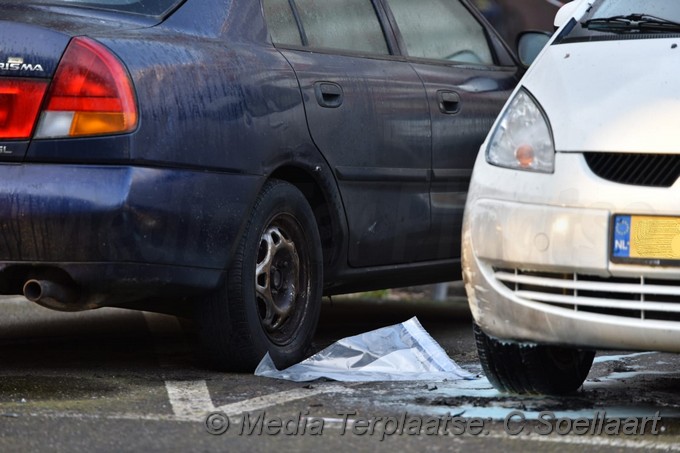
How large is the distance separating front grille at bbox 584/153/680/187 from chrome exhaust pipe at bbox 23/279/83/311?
5.60ft

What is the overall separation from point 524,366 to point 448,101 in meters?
1.80

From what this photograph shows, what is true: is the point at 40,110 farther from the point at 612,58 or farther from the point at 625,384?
the point at 625,384

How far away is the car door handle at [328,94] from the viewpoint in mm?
5559

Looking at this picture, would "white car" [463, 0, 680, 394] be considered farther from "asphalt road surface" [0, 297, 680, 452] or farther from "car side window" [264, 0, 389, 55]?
"car side window" [264, 0, 389, 55]

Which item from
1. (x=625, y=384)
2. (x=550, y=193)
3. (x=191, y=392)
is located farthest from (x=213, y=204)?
(x=625, y=384)

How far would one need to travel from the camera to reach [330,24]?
5922 mm

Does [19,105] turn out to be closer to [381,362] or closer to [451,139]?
[381,362]

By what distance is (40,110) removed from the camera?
4770 millimetres

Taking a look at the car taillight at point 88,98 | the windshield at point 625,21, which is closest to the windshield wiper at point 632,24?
the windshield at point 625,21

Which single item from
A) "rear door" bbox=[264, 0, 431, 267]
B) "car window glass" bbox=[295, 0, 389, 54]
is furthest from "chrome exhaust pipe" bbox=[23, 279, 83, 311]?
"car window glass" bbox=[295, 0, 389, 54]

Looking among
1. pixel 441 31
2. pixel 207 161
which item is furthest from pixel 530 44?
pixel 207 161

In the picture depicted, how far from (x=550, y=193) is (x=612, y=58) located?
1.86 feet

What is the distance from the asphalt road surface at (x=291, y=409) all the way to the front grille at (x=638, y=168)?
706 mm

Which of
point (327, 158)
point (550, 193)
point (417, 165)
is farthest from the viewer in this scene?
point (417, 165)
